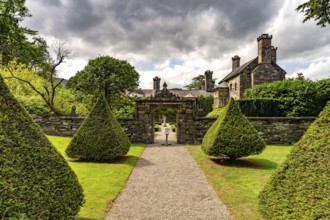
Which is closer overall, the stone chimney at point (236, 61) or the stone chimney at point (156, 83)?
the stone chimney at point (236, 61)

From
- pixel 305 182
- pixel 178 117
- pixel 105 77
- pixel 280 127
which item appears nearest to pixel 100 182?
pixel 305 182

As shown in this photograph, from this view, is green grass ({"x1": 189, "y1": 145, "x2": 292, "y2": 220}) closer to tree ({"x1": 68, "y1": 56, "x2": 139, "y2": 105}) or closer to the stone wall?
the stone wall

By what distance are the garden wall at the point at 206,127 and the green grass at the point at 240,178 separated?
457cm

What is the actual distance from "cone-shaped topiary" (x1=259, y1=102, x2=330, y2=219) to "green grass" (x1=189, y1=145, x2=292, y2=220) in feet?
5.02

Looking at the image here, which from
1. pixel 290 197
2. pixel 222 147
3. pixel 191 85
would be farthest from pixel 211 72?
pixel 290 197

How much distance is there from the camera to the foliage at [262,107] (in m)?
19.5

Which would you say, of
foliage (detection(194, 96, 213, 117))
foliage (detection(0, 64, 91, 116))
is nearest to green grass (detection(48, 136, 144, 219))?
foliage (detection(0, 64, 91, 116))

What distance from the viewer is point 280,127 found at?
1712 centimetres

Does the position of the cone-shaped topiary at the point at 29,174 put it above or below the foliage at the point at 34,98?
below

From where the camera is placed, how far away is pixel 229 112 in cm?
1064

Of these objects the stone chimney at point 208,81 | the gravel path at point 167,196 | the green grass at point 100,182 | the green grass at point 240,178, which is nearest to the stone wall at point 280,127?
the green grass at point 240,178

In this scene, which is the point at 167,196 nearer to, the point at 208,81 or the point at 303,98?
the point at 303,98

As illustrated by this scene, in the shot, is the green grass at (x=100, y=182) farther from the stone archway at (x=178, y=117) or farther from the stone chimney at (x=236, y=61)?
the stone chimney at (x=236, y=61)

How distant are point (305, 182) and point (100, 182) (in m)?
6.02
